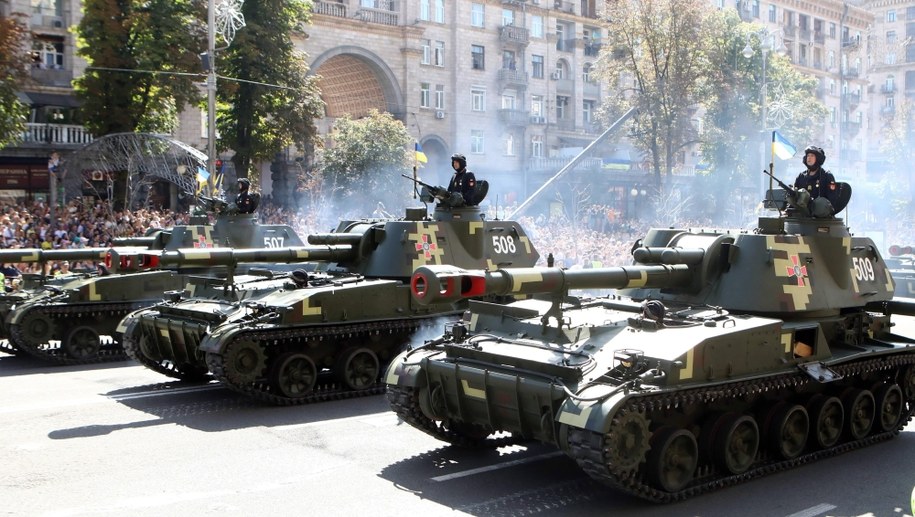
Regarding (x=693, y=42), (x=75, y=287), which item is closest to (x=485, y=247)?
(x=75, y=287)

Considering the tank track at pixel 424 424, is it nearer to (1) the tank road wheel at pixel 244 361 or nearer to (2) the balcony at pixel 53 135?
(1) the tank road wheel at pixel 244 361

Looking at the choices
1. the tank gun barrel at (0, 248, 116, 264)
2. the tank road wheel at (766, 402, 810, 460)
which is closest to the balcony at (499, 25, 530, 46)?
the tank gun barrel at (0, 248, 116, 264)

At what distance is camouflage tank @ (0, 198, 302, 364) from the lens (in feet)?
55.5

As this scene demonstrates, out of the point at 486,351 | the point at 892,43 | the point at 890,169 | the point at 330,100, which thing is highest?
the point at 892,43

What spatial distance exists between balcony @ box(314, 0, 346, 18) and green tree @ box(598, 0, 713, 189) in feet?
37.4

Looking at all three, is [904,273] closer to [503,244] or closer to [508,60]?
[503,244]

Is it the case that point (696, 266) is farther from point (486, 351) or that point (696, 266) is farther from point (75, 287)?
point (75, 287)

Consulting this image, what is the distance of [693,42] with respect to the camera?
41281 mm

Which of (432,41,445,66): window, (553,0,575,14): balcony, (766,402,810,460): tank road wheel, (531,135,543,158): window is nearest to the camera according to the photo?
(766,402,810,460): tank road wheel

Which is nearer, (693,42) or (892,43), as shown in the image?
(693,42)

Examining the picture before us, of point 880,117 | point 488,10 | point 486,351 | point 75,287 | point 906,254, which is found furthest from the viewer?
point 880,117

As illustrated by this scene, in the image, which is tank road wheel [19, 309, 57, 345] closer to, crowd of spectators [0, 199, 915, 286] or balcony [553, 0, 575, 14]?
crowd of spectators [0, 199, 915, 286]

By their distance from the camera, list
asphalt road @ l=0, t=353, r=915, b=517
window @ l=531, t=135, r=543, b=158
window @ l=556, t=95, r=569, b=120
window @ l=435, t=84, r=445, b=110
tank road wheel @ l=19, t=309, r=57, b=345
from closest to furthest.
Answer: asphalt road @ l=0, t=353, r=915, b=517
tank road wheel @ l=19, t=309, r=57, b=345
window @ l=435, t=84, r=445, b=110
window @ l=531, t=135, r=543, b=158
window @ l=556, t=95, r=569, b=120

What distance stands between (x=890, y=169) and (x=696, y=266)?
43335 mm
